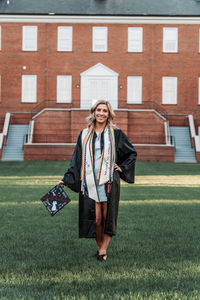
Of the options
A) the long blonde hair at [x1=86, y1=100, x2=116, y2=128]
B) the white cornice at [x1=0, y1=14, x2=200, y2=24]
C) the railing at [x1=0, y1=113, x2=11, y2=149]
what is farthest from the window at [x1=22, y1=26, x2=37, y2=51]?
the long blonde hair at [x1=86, y1=100, x2=116, y2=128]

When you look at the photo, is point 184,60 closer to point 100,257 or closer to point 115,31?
point 115,31

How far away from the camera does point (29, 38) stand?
1407 inches

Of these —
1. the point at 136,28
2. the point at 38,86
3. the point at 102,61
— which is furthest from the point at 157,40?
the point at 38,86

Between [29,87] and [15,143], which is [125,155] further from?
[29,87]

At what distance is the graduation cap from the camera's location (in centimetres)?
595

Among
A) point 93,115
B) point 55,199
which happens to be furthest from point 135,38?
point 55,199

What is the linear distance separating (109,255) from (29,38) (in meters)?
31.7

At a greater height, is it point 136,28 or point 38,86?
point 136,28

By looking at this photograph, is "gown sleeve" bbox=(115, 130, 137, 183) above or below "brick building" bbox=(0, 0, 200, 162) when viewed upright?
below

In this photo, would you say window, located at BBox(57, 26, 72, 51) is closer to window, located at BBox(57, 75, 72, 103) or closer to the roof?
the roof

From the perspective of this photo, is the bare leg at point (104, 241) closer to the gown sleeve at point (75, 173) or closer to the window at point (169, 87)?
the gown sleeve at point (75, 173)

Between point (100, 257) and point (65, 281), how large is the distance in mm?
942

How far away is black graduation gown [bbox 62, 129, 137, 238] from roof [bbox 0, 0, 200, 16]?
30800mm

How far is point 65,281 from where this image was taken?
4785 millimetres
